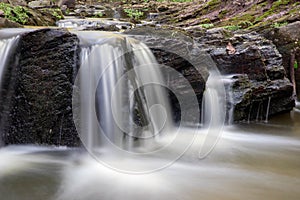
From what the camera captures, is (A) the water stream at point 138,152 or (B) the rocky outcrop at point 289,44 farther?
(B) the rocky outcrop at point 289,44

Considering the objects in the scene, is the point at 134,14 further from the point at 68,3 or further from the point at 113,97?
the point at 113,97

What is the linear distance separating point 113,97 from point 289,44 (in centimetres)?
549

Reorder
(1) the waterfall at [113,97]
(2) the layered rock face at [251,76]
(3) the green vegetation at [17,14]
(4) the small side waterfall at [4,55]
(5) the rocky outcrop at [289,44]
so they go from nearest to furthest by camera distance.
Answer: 1. (4) the small side waterfall at [4,55]
2. (1) the waterfall at [113,97]
3. (2) the layered rock face at [251,76]
4. (3) the green vegetation at [17,14]
5. (5) the rocky outcrop at [289,44]

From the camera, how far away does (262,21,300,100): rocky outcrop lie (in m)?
7.59

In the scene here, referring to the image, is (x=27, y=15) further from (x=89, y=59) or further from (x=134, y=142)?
(x=134, y=142)

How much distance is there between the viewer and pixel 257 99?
6.24 metres

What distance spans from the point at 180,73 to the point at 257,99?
197 centimetres

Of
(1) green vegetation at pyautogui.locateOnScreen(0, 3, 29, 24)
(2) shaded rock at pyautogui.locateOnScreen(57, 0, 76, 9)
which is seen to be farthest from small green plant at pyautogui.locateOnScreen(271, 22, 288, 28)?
(2) shaded rock at pyautogui.locateOnScreen(57, 0, 76, 9)

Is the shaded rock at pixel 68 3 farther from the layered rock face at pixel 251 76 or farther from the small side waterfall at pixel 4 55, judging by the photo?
the small side waterfall at pixel 4 55

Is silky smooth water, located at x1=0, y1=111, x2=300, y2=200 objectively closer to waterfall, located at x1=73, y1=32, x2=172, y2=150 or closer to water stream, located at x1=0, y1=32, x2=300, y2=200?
water stream, located at x1=0, y1=32, x2=300, y2=200

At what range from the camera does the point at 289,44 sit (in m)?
7.59

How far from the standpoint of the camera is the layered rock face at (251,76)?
616cm

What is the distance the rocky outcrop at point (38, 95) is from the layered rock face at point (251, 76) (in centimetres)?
336

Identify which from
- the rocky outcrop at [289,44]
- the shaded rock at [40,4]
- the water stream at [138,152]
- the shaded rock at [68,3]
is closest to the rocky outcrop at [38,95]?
the water stream at [138,152]
